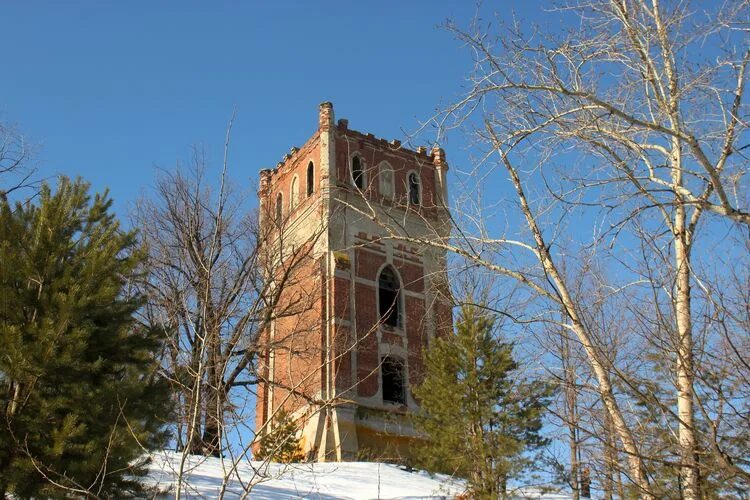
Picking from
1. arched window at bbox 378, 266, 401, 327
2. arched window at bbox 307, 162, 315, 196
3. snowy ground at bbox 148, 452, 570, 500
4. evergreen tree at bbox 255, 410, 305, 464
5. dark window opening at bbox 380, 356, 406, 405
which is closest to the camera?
evergreen tree at bbox 255, 410, 305, 464

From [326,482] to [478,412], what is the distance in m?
3.89

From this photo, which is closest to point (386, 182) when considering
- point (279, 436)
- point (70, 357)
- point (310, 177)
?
point (310, 177)

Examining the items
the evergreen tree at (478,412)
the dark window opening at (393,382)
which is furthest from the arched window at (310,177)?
the evergreen tree at (478,412)

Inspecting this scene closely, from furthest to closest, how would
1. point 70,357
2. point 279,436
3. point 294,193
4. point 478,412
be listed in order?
1. point 294,193
2. point 478,412
3. point 70,357
4. point 279,436

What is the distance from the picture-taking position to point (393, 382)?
2739 centimetres

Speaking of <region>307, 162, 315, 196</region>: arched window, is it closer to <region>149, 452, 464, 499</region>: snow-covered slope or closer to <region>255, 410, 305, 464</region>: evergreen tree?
<region>149, 452, 464, 499</region>: snow-covered slope

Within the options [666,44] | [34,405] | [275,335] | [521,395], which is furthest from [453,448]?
[666,44]

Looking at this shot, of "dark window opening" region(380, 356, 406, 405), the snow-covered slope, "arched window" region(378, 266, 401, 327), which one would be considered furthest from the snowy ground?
"arched window" region(378, 266, 401, 327)

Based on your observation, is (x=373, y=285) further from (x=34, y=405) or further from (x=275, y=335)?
(x=34, y=405)

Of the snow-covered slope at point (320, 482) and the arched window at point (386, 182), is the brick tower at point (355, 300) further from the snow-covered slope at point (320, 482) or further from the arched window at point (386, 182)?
the snow-covered slope at point (320, 482)

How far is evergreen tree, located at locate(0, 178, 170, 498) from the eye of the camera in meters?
8.67

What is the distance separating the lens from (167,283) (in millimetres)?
20422

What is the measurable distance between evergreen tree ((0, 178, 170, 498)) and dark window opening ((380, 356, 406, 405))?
54.8 ft

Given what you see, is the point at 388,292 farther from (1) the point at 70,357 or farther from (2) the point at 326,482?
(1) the point at 70,357
